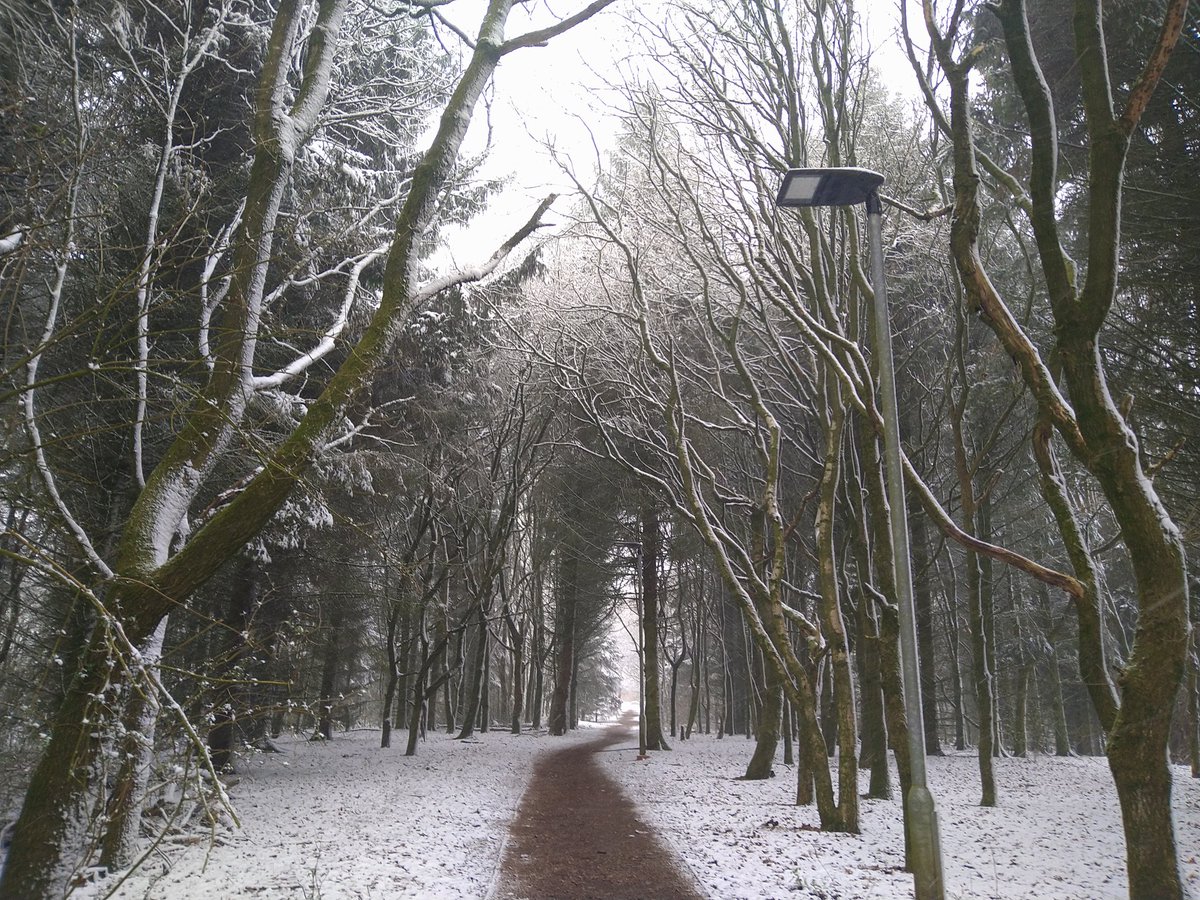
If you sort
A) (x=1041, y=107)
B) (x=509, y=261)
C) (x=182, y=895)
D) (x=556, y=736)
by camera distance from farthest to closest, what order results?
1. (x=556, y=736)
2. (x=509, y=261)
3. (x=182, y=895)
4. (x=1041, y=107)

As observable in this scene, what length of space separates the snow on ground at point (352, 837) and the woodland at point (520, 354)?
0.75 m

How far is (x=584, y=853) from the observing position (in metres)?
7.59

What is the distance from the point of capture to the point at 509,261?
17.0 metres

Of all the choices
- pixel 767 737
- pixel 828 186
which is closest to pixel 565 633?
pixel 767 737

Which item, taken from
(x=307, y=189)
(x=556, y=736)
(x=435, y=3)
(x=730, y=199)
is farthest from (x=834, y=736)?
(x=435, y=3)

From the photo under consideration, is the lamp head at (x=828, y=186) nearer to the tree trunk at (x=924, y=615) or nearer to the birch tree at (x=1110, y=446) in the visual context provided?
the birch tree at (x=1110, y=446)

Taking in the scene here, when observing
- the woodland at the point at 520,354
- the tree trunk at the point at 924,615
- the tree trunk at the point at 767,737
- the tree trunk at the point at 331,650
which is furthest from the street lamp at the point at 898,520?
the tree trunk at the point at 331,650

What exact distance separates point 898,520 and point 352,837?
625 cm

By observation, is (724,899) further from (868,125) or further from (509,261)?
(509,261)

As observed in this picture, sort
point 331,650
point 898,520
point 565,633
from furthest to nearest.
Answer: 1. point 565,633
2. point 331,650
3. point 898,520

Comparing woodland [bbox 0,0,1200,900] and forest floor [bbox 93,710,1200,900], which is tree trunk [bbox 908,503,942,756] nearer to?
woodland [bbox 0,0,1200,900]

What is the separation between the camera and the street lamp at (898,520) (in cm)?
457

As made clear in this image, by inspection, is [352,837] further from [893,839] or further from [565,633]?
[565,633]

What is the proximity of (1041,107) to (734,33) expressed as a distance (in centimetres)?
572
